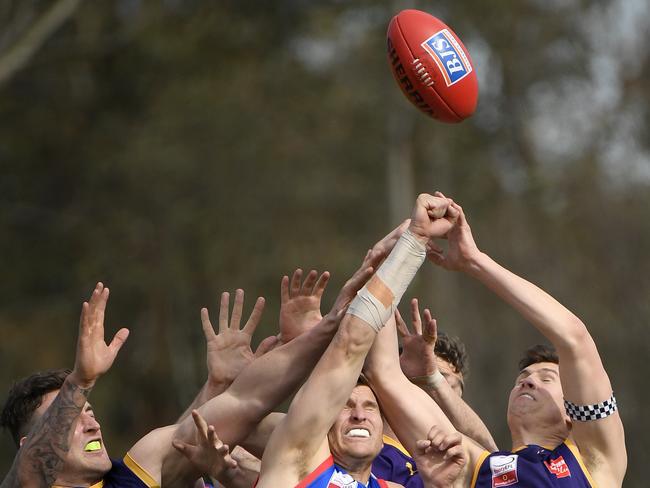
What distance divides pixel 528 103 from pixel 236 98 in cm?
716

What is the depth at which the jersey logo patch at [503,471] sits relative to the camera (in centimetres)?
630

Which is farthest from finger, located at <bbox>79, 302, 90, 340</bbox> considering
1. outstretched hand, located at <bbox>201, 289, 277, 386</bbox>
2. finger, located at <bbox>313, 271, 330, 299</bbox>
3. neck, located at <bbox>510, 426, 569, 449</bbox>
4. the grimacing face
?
neck, located at <bbox>510, 426, 569, 449</bbox>

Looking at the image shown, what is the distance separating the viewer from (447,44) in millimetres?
7023

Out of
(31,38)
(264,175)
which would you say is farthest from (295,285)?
(264,175)

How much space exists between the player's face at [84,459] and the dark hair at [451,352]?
2039 mm

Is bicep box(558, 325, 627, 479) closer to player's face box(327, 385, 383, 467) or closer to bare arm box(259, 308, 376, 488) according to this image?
player's face box(327, 385, 383, 467)

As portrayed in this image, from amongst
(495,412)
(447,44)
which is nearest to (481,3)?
(495,412)

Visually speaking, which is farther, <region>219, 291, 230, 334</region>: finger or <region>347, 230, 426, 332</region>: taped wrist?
<region>219, 291, 230, 334</region>: finger

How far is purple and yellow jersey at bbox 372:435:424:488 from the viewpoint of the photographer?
6.86 meters

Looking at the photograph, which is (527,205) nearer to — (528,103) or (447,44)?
(528,103)

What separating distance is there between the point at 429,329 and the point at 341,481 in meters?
1.06

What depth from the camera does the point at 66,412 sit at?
5.96 meters

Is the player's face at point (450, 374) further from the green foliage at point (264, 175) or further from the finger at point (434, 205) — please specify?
the green foliage at point (264, 175)

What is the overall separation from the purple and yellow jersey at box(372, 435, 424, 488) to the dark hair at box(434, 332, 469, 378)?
0.62m
